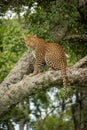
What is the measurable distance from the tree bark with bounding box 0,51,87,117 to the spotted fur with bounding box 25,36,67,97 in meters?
0.37

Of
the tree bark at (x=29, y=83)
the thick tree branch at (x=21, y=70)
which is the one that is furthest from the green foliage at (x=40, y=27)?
the tree bark at (x=29, y=83)

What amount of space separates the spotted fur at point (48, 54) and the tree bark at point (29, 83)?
0.37m

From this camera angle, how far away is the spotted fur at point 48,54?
1240 cm

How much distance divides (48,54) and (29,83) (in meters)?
1.01

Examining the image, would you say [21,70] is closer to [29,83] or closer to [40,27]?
[29,83]

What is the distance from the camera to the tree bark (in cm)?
1166

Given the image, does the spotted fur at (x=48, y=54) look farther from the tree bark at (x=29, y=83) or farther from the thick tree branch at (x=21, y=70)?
the tree bark at (x=29, y=83)

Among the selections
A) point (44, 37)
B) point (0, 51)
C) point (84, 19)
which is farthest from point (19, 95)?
point (0, 51)

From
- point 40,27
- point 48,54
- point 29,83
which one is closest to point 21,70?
point 48,54

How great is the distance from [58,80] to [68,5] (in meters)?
3.16

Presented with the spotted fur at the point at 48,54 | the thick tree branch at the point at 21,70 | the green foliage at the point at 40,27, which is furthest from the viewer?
the green foliage at the point at 40,27

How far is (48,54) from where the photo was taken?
12.7 metres

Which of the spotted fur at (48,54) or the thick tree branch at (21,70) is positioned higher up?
the spotted fur at (48,54)

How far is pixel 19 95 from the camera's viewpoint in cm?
1220
